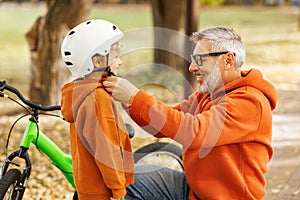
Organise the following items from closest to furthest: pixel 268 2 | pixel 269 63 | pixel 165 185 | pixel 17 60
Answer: pixel 165 185
pixel 269 63
pixel 17 60
pixel 268 2

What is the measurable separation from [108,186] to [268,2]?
1546 inches

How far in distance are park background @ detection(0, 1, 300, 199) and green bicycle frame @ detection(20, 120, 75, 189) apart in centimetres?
182

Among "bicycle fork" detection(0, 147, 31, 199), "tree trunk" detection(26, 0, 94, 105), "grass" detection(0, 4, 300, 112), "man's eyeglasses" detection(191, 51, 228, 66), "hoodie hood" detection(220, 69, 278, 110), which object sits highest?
"man's eyeglasses" detection(191, 51, 228, 66)

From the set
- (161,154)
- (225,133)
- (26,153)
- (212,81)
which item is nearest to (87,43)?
(212,81)

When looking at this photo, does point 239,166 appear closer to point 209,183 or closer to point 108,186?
point 209,183

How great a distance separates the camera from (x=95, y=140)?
3273mm

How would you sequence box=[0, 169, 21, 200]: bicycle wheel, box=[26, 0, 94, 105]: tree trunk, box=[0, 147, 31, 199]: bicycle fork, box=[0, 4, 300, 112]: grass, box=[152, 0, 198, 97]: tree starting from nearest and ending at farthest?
box=[0, 169, 21, 200]: bicycle wheel
box=[0, 147, 31, 199]: bicycle fork
box=[26, 0, 94, 105]: tree trunk
box=[152, 0, 198, 97]: tree
box=[0, 4, 300, 112]: grass

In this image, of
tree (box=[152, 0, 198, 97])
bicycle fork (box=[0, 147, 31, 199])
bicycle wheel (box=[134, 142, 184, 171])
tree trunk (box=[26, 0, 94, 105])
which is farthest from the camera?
tree (box=[152, 0, 198, 97])

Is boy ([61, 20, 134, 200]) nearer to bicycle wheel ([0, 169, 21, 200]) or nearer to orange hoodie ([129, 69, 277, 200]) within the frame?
orange hoodie ([129, 69, 277, 200])

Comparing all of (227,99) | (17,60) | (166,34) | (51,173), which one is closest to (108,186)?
(227,99)

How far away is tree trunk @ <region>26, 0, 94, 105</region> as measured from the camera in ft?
29.2

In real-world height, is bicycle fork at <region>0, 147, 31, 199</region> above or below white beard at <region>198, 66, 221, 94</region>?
below

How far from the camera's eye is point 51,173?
661cm

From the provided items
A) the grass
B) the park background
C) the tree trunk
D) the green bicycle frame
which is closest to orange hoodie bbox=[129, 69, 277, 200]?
the green bicycle frame
